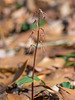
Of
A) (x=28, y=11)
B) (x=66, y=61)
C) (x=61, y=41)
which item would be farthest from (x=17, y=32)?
(x=66, y=61)

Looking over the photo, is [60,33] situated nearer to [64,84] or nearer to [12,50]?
[12,50]

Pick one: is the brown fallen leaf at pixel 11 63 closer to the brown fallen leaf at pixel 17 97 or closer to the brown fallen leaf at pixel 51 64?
the brown fallen leaf at pixel 51 64

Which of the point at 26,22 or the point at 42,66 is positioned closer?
the point at 42,66

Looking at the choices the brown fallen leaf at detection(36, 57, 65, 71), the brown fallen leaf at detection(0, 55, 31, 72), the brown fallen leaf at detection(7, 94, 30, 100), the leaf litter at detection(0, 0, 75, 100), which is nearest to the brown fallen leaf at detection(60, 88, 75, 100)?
the leaf litter at detection(0, 0, 75, 100)

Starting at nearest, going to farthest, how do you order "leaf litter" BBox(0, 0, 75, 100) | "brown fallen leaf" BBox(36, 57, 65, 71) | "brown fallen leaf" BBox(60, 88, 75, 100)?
"brown fallen leaf" BBox(60, 88, 75, 100), "leaf litter" BBox(0, 0, 75, 100), "brown fallen leaf" BBox(36, 57, 65, 71)

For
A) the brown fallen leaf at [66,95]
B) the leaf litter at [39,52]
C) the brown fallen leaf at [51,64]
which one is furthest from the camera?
the brown fallen leaf at [51,64]

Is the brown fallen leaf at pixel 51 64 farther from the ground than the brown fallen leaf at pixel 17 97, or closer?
farther from the ground

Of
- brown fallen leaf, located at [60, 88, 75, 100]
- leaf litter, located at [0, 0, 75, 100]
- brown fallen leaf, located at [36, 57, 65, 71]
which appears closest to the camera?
brown fallen leaf, located at [60, 88, 75, 100]

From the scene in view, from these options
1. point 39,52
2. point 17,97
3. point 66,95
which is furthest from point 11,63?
point 66,95

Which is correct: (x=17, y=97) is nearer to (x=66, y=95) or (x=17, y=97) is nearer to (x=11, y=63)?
(x=66, y=95)

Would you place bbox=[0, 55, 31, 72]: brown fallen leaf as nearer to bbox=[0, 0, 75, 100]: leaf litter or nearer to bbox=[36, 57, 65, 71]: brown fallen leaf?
bbox=[0, 0, 75, 100]: leaf litter

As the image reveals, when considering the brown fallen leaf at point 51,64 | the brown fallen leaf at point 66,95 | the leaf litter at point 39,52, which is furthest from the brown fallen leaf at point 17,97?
the brown fallen leaf at point 51,64
